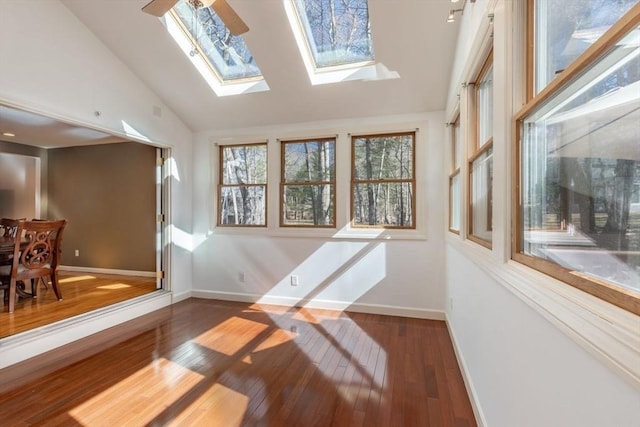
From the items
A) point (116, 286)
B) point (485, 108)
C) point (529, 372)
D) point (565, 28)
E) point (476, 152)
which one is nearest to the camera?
point (565, 28)

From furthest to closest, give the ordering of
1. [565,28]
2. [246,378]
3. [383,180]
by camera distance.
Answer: [383,180], [246,378], [565,28]

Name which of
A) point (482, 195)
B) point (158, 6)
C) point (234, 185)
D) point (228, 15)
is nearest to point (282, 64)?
point (228, 15)

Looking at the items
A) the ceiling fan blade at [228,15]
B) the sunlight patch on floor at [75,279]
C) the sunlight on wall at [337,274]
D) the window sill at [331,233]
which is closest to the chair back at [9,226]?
the sunlight patch on floor at [75,279]

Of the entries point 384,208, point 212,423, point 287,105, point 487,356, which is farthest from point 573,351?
point 287,105

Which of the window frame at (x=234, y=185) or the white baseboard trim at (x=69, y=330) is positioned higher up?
the window frame at (x=234, y=185)

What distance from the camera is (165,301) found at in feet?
13.3

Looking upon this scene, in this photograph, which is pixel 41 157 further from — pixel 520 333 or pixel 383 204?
pixel 520 333

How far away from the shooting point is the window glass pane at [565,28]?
29.3 inches

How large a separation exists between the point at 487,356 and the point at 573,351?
1.00m

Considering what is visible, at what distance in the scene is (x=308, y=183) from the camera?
411 cm

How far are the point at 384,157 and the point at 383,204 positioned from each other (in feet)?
2.00

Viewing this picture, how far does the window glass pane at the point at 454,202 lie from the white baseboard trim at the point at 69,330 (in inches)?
150

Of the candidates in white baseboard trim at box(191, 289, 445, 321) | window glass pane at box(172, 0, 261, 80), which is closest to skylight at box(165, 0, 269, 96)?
window glass pane at box(172, 0, 261, 80)

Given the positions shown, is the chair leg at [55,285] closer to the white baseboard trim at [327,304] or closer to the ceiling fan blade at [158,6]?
the white baseboard trim at [327,304]
